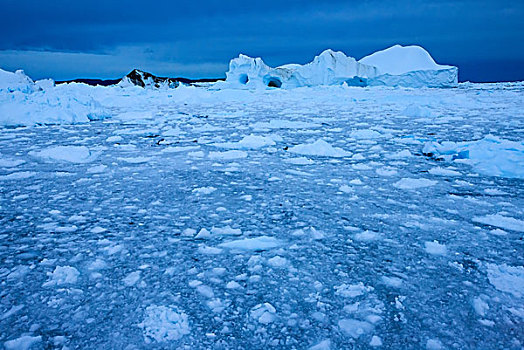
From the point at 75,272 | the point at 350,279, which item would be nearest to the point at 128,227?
the point at 75,272

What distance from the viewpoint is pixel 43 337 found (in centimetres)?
101

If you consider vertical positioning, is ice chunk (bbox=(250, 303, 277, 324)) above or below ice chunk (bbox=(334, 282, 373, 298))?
above

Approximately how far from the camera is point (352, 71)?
22938 mm

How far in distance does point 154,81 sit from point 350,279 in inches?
1011

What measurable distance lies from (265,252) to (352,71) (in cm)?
2342

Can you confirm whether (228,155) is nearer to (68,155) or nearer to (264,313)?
(68,155)

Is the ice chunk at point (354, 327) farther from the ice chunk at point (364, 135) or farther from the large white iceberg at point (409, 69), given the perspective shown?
the large white iceberg at point (409, 69)

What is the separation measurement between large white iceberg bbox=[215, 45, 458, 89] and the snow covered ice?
1989cm

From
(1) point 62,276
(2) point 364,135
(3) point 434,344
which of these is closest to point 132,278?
(1) point 62,276

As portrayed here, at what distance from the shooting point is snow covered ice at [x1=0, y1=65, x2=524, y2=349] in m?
1.05

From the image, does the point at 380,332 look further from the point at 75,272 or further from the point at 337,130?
the point at 337,130

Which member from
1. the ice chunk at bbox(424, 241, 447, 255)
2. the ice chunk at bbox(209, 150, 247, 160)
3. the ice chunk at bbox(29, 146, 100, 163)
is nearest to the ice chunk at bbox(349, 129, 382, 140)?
the ice chunk at bbox(209, 150, 247, 160)

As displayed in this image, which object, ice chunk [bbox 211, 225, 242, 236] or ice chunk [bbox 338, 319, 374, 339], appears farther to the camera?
ice chunk [bbox 211, 225, 242, 236]

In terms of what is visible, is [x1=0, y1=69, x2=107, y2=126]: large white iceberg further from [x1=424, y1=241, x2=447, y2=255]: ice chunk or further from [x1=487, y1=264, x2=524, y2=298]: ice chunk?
[x1=487, y1=264, x2=524, y2=298]: ice chunk
